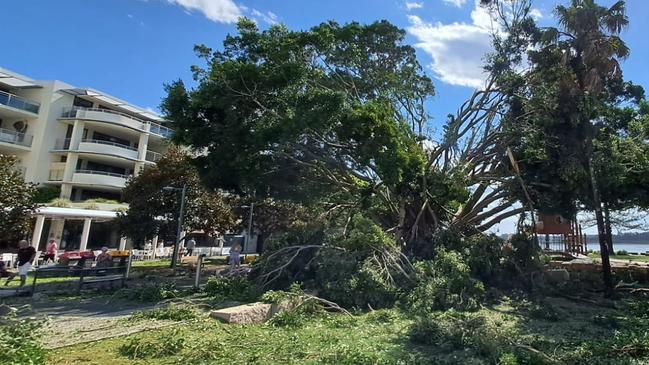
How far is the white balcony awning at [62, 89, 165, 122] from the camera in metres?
35.8

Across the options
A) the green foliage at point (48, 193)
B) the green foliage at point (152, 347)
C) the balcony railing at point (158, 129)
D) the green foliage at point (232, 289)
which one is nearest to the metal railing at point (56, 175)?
the green foliage at point (48, 193)

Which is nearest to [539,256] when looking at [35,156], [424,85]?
[424,85]

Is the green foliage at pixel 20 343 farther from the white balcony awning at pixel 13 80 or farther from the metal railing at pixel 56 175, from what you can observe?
the white balcony awning at pixel 13 80

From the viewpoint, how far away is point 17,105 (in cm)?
3281

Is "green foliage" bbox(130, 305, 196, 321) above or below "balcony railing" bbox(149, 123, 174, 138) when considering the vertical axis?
below

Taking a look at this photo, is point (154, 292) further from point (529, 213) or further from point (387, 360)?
point (529, 213)

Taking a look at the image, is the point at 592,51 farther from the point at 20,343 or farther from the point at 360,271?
the point at 20,343

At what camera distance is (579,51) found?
14.9m

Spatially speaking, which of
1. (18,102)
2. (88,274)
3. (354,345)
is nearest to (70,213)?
(88,274)

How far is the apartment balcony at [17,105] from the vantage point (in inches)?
1257

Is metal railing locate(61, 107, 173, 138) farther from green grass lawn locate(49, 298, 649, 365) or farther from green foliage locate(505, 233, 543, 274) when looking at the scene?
green grass lawn locate(49, 298, 649, 365)

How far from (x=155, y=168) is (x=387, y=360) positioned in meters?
21.9

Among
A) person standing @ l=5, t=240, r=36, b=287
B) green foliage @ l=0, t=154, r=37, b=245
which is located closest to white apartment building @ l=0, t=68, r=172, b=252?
green foliage @ l=0, t=154, r=37, b=245

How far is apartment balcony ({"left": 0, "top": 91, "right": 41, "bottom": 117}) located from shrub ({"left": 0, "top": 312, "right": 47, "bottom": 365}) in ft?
107
